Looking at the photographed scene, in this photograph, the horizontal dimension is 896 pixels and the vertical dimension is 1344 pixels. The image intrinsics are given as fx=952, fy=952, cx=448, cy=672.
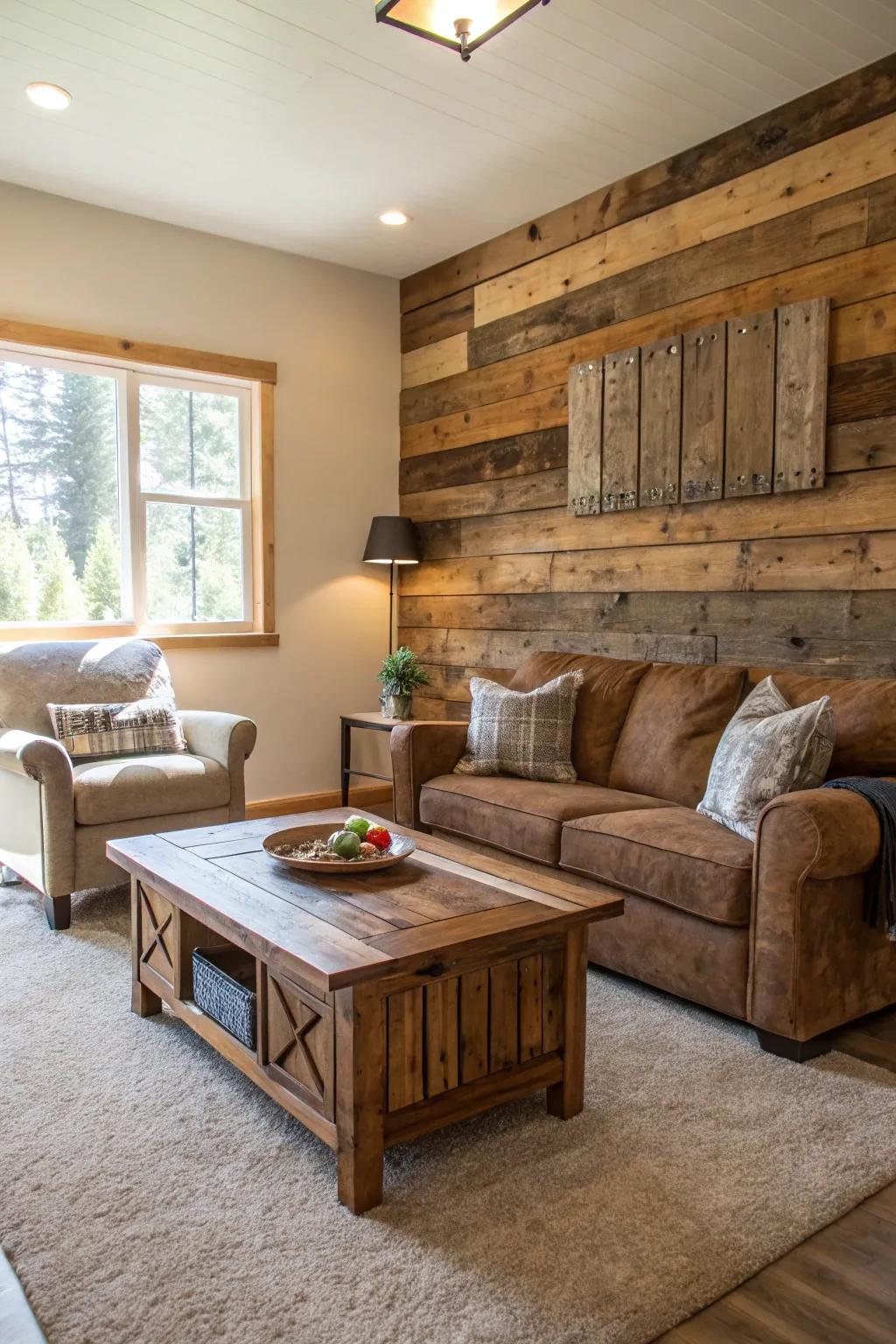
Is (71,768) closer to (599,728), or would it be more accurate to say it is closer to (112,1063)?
(112,1063)

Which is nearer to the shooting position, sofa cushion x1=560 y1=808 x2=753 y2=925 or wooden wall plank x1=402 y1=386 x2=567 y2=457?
sofa cushion x1=560 y1=808 x2=753 y2=925

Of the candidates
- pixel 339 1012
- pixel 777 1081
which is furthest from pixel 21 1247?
pixel 777 1081

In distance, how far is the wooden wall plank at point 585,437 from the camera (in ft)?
12.7

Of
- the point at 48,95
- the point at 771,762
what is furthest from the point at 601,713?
the point at 48,95

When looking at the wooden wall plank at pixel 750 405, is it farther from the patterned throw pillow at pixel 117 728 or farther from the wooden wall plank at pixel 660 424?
the patterned throw pillow at pixel 117 728

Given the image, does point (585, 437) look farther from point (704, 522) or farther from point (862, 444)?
point (862, 444)

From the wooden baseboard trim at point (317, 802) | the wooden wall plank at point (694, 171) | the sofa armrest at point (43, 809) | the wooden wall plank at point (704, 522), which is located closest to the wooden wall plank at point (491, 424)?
the wooden wall plank at point (704, 522)

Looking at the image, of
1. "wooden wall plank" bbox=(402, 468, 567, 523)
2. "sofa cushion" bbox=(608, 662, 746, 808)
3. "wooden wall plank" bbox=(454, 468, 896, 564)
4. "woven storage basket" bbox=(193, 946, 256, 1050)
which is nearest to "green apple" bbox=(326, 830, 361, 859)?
"woven storage basket" bbox=(193, 946, 256, 1050)

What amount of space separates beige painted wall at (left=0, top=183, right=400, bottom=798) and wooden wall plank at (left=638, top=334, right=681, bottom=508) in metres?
1.82

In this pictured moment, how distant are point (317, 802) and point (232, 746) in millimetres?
1354

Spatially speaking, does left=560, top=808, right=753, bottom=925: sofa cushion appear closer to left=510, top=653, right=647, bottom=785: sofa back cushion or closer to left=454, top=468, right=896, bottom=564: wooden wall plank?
left=510, top=653, right=647, bottom=785: sofa back cushion

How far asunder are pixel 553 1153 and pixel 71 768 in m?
2.13

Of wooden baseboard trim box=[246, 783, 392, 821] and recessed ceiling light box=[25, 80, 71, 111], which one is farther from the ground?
recessed ceiling light box=[25, 80, 71, 111]

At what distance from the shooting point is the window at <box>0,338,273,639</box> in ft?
13.3
